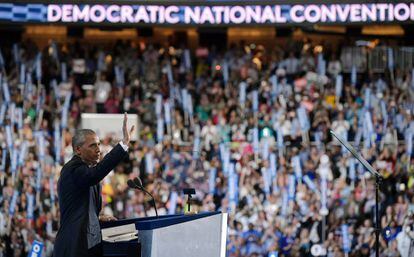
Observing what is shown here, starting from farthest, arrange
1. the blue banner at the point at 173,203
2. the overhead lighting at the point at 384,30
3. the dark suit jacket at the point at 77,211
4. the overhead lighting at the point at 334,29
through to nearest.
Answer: the overhead lighting at the point at 384,30
the overhead lighting at the point at 334,29
the blue banner at the point at 173,203
the dark suit jacket at the point at 77,211

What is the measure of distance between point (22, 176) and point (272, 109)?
4.82 meters

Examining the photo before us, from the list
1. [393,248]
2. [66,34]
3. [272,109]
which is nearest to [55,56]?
[66,34]

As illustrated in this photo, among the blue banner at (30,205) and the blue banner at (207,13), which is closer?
the blue banner at (30,205)

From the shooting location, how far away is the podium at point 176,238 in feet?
21.2

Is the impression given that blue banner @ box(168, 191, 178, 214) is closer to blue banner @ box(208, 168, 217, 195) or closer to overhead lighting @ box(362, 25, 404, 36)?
blue banner @ box(208, 168, 217, 195)

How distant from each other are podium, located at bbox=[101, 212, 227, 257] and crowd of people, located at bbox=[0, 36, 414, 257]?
9416 mm

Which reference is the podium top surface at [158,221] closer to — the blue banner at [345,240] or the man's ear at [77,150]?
the man's ear at [77,150]

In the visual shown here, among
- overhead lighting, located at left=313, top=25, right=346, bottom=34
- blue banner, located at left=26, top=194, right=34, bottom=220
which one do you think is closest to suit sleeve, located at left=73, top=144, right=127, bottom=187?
blue banner, located at left=26, top=194, right=34, bottom=220

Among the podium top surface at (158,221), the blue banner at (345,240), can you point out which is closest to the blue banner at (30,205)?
the blue banner at (345,240)

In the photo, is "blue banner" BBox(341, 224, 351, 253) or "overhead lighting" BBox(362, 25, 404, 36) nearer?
"blue banner" BBox(341, 224, 351, 253)

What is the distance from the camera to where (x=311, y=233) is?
55.2 feet

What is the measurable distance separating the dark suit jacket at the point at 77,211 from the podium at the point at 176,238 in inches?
7.2

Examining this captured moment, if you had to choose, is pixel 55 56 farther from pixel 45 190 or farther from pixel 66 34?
pixel 45 190

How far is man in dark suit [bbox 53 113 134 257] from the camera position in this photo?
6570mm
